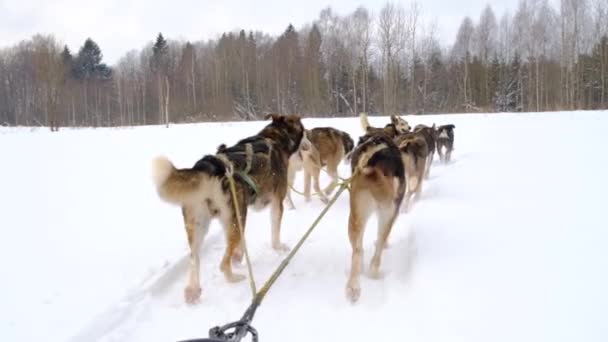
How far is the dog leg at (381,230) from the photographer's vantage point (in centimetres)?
397

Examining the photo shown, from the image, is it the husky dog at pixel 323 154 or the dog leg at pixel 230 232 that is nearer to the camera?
the dog leg at pixel 230 232

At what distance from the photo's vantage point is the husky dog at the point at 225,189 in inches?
133

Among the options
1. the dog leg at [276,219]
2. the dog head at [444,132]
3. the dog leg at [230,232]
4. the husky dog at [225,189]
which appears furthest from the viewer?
the dog head at [444,132]

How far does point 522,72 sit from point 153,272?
50.5 meters

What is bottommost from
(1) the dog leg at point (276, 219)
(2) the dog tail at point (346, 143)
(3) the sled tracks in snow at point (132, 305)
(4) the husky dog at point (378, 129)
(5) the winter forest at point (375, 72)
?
(3) the sled tracks in snow at point (132, 305)

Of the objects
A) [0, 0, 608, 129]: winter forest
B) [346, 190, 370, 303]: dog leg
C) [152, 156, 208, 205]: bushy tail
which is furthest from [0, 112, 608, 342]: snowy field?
[0, 0, 608, 129]: winter forest

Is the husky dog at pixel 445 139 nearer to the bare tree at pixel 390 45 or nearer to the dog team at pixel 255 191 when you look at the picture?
the dog team at pixel 255 191

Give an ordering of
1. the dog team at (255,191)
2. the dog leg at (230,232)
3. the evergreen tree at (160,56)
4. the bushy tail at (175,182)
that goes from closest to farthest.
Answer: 1. the bushy tail at (175,182)
2. the dog team at (255,191)
3. the dog leg at (230,232)
4. the evergreen tree at (160,56)

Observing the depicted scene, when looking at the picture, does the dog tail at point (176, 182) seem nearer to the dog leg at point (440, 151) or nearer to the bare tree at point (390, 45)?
the dog leg at point (440, 151)

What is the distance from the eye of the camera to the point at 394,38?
4650cm

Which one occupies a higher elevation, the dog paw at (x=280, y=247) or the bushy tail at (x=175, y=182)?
the bushy tail at (x=175, y=182)

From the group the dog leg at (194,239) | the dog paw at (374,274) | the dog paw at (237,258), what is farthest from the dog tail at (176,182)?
the dog paw at (374,274)

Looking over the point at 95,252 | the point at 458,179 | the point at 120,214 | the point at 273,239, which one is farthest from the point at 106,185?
the point at 458,179

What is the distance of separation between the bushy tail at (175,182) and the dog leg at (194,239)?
20cm
